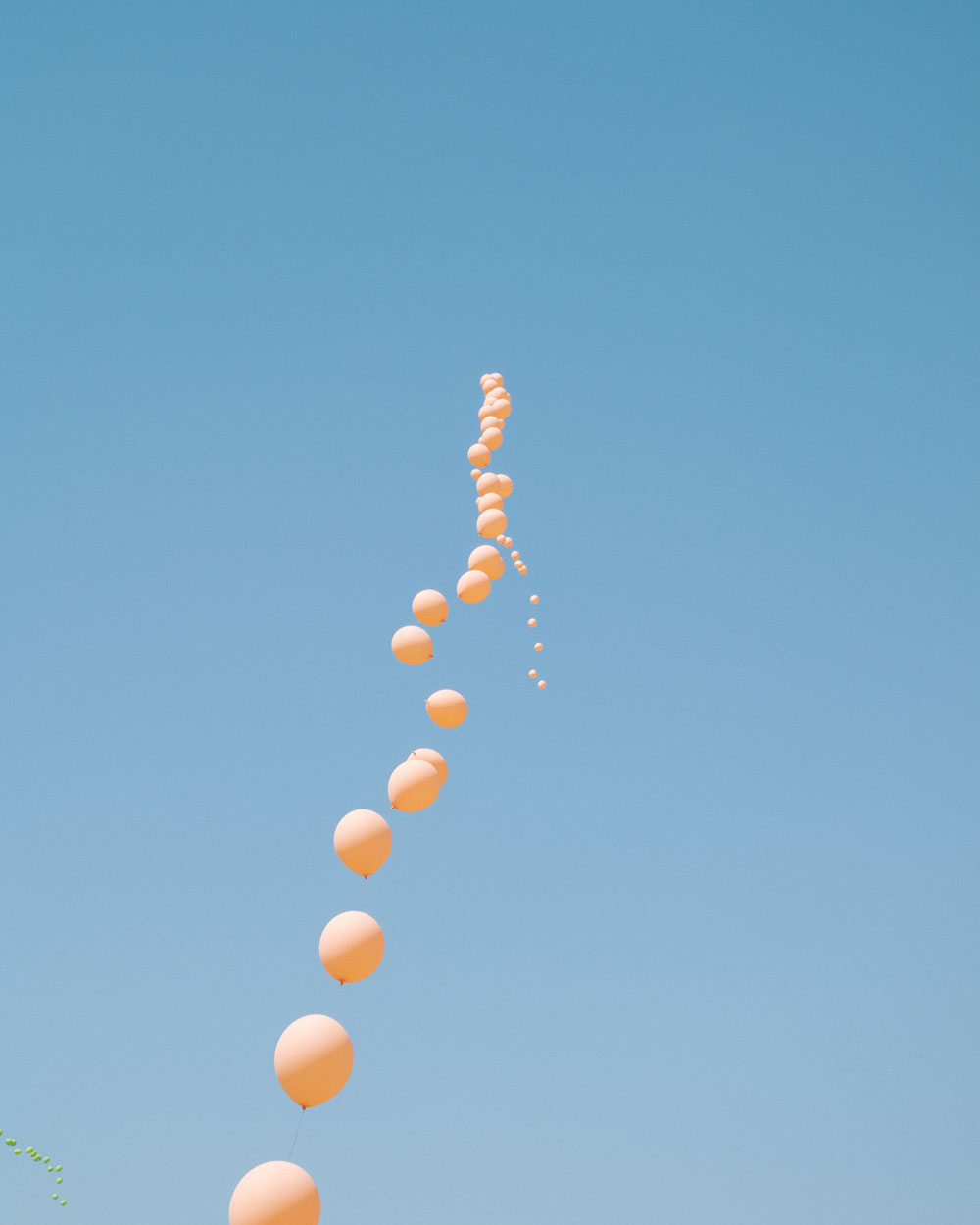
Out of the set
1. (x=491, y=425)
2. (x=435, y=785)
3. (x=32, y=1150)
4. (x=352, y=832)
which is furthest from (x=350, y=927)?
(x=32, y=1150)

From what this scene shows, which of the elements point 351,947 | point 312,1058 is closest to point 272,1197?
point 312,1058

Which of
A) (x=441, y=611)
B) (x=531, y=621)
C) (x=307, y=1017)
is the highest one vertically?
(x=531, y=621)

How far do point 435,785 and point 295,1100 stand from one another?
140 inches

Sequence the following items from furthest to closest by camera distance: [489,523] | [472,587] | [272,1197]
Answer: [489,523]
[472,587]
[272,1197]

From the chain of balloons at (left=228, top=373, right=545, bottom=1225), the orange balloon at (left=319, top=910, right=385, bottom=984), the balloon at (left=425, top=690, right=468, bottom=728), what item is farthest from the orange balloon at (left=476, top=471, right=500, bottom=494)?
the orange balloon at (left=319, top=910, right=385, bottom=984)

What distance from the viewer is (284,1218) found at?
7355mm

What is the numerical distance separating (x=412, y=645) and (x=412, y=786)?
6.29 ft

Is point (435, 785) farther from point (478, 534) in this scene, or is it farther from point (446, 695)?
point (478, 534)

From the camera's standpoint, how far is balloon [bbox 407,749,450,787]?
36.2 ft

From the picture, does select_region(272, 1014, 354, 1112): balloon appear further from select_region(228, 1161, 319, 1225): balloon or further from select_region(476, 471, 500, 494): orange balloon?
select_region(476, 471, 500, 494): orange balloon

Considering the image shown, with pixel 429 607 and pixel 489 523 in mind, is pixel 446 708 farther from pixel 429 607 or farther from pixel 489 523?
pixel 489 523

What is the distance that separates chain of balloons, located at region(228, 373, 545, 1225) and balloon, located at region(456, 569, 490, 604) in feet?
0.04

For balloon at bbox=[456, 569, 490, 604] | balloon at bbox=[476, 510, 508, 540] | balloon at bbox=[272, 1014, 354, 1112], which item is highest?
balloon at bbox=[476, 510, 508, 540]

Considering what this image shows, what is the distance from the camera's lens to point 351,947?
9.19m
